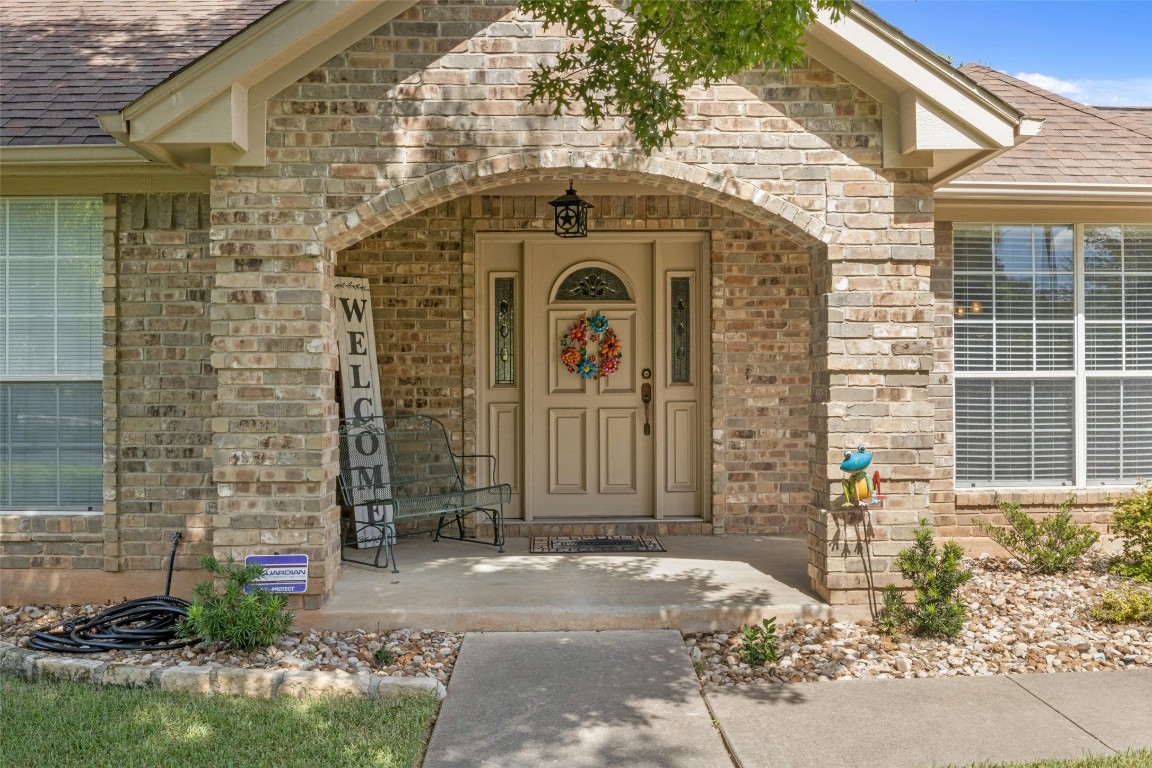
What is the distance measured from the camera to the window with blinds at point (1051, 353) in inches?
269

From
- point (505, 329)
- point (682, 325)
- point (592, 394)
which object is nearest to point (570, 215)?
point (505, 329)

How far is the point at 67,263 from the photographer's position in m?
6.01

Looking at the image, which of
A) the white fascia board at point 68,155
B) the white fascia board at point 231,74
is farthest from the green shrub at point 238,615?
the white fascia board at point 68,155

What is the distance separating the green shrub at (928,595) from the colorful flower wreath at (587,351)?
311 centimetres

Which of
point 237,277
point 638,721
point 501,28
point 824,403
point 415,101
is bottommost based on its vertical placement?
point 638,721

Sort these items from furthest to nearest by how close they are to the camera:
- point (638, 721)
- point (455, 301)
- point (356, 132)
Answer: point (455, 301) < point (356, 132) < point (638, 721)

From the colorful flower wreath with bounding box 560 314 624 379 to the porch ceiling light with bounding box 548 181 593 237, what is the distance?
87 centimetres

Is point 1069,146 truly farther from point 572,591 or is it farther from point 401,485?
point 401,485

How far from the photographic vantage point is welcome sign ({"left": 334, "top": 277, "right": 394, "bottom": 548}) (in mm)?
6801

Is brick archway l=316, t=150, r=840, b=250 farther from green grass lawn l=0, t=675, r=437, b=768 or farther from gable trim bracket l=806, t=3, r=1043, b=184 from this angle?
green grass lawn l=0, t=675, r=437, b=768

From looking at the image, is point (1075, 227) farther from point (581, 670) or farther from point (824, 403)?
point (581, 670)

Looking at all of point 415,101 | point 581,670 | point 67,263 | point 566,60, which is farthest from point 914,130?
point 67,263

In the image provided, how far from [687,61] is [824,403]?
87.2 inches

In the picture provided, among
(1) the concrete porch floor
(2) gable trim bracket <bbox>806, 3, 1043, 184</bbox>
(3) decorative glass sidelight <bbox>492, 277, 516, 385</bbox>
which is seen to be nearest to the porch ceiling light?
(3) decorative glass sidelight <bbox>492, 277, 516, 385</bbox>
